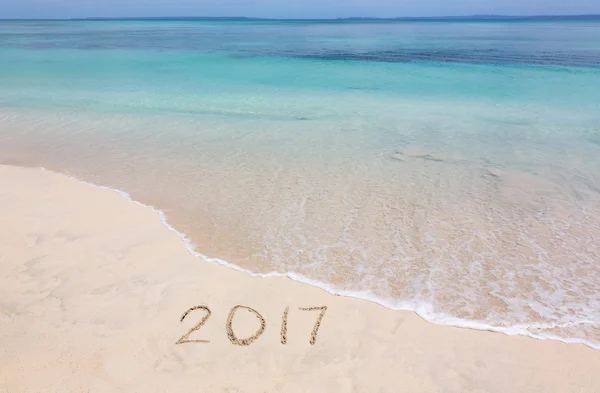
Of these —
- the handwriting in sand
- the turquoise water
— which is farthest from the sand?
the turquoise water

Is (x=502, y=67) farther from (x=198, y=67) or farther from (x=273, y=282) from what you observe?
(x=273, y=282)

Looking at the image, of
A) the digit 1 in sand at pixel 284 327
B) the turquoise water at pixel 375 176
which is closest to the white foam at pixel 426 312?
the turquoise water at pixel 375 176

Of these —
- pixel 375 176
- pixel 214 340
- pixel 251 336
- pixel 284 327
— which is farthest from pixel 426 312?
pixel 375 176

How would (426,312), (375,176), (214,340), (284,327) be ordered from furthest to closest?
1. (375,176)
2. (426,312)
3. (284,327)
4. (214,340)

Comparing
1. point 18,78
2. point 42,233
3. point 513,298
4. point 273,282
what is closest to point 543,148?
point 513,298

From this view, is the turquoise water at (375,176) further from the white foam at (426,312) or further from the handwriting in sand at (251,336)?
the handwriting in sand at (251,336)

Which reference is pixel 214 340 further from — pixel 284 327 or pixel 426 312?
pixel 426 312
